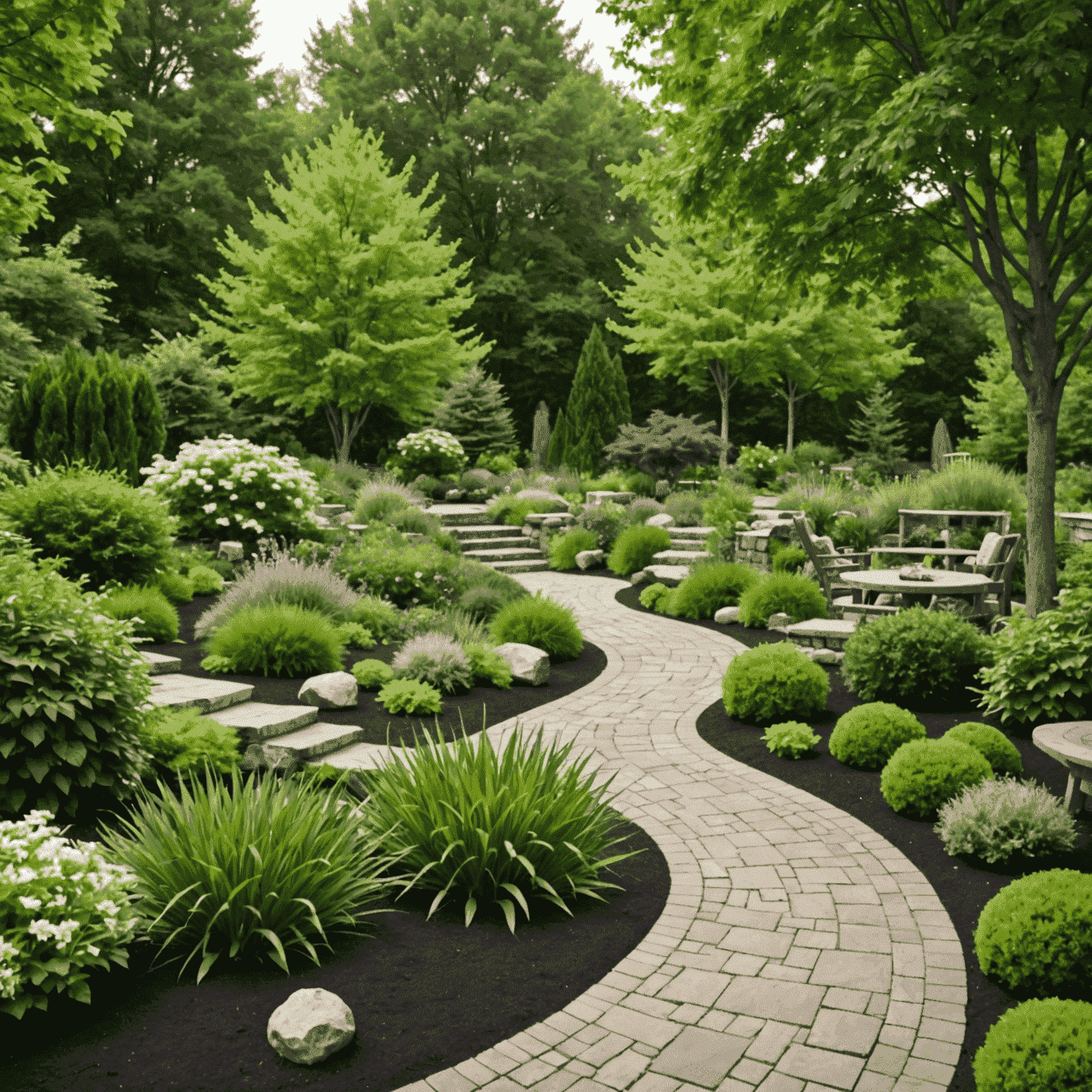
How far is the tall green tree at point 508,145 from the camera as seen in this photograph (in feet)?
85.8

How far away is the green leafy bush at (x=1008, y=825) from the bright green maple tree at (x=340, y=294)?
1479cm

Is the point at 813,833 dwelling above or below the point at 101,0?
below

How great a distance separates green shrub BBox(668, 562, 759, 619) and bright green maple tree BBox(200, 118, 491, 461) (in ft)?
30.8

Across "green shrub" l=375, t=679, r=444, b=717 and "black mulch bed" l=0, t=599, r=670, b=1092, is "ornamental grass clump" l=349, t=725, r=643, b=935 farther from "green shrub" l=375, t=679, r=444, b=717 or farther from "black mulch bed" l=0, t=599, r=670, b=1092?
"green shrub" l=375, t=679, r=444, b=717

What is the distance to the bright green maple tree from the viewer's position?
17.1 metres

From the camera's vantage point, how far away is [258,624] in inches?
256

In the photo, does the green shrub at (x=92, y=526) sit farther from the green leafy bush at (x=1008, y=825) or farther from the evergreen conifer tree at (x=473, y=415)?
the evergreen conifer tree at (x=473, y=415)

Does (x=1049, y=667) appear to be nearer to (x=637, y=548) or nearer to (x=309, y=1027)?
(x=309, y=1027)

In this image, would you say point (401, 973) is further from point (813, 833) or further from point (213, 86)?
point (213, 86)

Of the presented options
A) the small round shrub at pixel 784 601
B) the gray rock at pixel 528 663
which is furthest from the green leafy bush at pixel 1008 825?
the small round shrub at pixel 784 601

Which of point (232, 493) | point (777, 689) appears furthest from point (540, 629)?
point (232, 493)

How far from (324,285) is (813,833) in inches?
636

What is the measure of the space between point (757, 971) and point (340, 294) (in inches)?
662

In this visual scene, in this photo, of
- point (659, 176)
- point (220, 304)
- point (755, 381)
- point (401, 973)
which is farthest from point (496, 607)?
point (220, 304)
